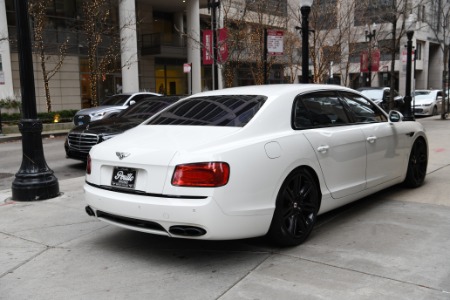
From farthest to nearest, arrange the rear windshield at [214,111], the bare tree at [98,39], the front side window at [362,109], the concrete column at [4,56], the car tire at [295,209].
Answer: the bare tree at [98,39], the concrete column at [4,56], the front side window at [362,109], the rear windshield at [214,111], the car tire at [295,209]

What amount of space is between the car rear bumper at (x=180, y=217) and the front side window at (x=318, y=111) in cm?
123

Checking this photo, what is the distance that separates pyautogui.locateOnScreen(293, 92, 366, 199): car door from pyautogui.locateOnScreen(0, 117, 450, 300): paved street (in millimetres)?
516

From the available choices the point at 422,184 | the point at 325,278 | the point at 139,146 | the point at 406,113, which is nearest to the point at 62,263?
the point at 139,146

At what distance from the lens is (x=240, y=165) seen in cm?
385

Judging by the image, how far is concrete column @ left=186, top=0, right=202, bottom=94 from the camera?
29359mm

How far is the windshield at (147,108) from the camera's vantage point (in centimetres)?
1037

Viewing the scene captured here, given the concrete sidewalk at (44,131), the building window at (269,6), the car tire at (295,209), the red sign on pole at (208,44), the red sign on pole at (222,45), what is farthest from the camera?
the building window at (269,6)

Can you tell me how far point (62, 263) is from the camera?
4.23 m

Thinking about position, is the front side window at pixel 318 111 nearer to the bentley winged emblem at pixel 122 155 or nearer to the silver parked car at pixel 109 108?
the bentley winged emblem at pixel 122 155

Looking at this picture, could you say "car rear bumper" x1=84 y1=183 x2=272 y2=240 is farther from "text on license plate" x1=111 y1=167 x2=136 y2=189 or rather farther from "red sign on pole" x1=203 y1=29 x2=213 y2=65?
"red sign on pole" x1=203 y1=29 x2=213 y2=65

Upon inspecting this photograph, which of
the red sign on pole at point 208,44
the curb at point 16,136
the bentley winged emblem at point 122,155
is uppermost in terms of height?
the red sign on pole at point 208,44

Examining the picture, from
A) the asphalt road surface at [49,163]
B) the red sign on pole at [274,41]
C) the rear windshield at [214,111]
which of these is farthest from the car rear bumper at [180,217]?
the red sign on pole at [274,41]

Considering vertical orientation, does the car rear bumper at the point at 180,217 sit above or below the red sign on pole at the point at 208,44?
below

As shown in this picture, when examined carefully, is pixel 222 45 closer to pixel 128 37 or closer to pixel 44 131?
pixel 44 131
